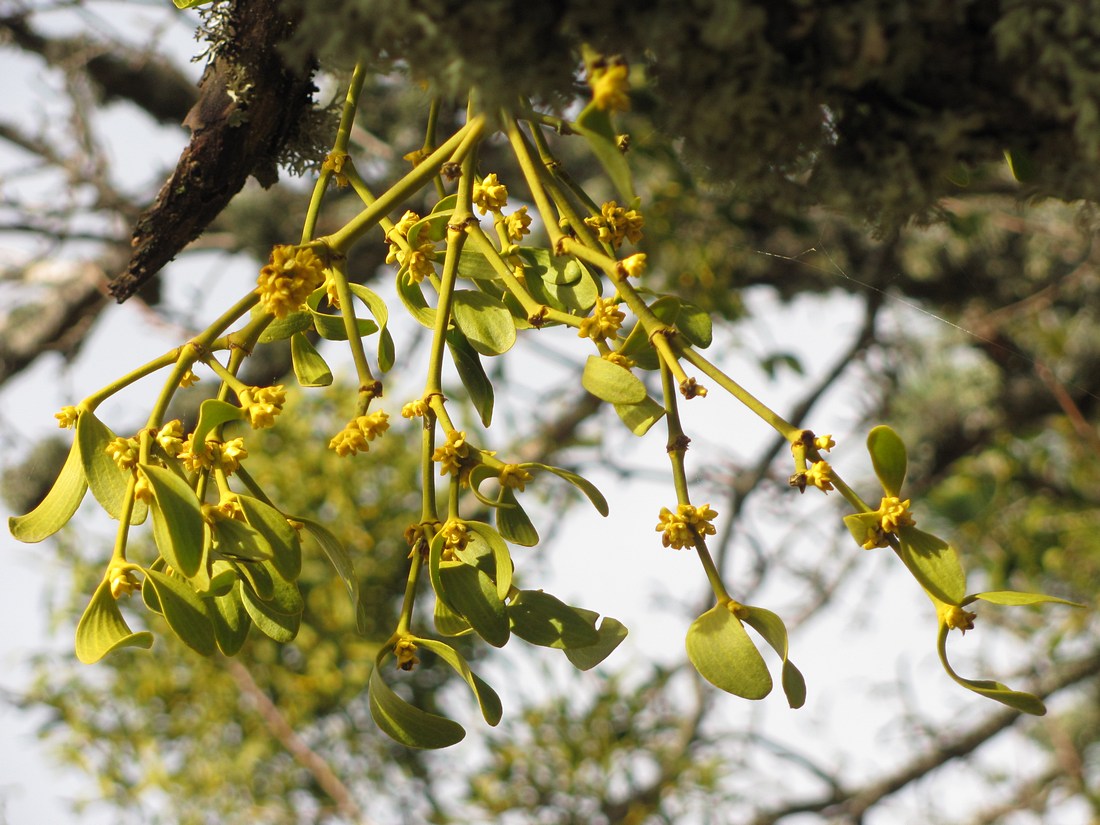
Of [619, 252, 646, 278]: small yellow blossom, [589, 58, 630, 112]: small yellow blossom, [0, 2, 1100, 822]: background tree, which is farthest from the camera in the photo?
[0, 2, 1100, 822]: background tree

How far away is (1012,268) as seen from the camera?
1840mm

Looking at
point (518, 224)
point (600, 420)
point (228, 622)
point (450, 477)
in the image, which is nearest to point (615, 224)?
point (518, 224)

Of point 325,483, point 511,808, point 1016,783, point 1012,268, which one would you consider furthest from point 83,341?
point 1016,783

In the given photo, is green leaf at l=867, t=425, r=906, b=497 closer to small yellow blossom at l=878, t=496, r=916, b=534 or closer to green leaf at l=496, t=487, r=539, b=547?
small yellow blossom at l=878, t=496, r=916, b=534

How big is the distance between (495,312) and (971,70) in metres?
0.23

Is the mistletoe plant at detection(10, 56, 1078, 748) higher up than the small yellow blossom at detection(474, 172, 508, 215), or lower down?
lower down

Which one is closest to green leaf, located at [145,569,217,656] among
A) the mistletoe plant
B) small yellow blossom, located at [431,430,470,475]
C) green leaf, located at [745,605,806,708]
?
the mistletoe plant

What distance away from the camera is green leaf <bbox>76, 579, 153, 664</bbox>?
40 cm

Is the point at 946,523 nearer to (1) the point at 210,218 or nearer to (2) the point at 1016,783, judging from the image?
(2) the point at 1016,783

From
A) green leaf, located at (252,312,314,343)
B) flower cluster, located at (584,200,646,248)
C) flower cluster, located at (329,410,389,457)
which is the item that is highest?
flower cluster, located at (584,200,646,248)

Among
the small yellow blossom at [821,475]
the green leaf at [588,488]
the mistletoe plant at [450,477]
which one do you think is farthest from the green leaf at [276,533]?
the small yellow blossom at [821,475]

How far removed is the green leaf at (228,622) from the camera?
0.41m

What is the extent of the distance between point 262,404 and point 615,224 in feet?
0.60

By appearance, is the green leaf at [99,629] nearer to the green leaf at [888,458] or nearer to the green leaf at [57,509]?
the green leaf at [57,509]
